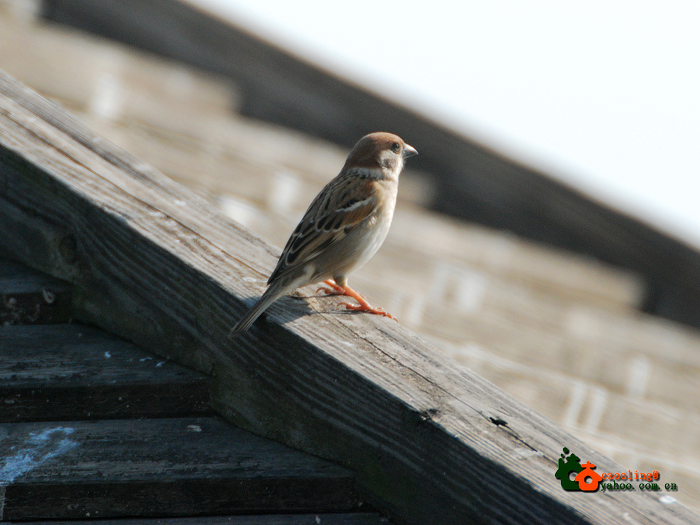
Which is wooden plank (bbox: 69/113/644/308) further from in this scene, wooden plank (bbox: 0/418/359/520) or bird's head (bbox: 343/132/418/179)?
wooden plank (bbox: 0/418/359/520)

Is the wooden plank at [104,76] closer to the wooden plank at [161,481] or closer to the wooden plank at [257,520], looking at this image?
the wooden plank at [161,481]

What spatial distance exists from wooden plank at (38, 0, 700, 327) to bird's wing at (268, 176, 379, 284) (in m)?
1.57

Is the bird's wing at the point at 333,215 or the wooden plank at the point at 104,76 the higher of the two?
the wooden plank at the point at 104,76

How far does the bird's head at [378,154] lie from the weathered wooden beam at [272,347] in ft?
4.47

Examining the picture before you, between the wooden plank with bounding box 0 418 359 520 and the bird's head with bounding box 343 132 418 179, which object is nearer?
the wooden plank with bounding box 0 418 359 520

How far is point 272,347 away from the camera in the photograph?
156 cm

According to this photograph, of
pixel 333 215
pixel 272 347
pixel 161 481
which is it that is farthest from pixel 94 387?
pixel 333 215

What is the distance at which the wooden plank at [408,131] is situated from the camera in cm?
442

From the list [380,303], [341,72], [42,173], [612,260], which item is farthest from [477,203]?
[42,173]

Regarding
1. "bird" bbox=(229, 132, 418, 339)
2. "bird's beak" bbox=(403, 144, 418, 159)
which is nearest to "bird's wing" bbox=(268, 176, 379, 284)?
"bird" bbox=(229, 132, 418, 339)

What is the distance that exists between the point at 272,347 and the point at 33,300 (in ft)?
2.28

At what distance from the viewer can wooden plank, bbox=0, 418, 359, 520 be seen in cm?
140

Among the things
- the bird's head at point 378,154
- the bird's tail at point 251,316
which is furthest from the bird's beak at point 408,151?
the bird's tail at point 251,316

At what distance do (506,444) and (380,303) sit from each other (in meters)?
1.66
